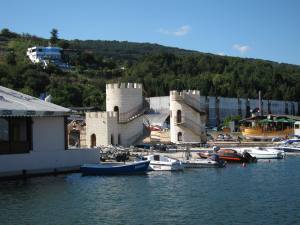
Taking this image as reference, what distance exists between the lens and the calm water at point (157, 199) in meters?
23.5

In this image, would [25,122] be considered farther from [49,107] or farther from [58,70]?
[58,70]

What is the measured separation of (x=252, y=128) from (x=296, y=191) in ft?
160

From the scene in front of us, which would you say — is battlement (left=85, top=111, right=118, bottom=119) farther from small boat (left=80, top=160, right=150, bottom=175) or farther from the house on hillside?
the house on hillside

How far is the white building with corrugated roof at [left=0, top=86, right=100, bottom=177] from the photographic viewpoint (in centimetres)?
3719

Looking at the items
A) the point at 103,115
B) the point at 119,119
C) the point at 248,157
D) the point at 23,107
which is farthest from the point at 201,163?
the point at 23,107

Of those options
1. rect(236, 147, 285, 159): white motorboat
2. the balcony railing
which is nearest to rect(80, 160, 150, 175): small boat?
the balcony railing

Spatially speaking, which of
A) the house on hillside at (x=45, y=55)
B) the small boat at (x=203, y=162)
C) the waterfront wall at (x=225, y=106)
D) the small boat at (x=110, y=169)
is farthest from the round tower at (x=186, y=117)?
the house on hillside at (x=45, y=55)

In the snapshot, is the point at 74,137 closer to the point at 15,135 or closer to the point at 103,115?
the point at 103,115

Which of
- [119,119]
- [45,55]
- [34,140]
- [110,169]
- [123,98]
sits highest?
[45,55]

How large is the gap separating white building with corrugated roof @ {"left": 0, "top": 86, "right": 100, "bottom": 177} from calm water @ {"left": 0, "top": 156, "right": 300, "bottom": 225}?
65.0 inches

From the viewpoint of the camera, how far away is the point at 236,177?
37.8m

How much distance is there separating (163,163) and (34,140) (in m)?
9.37

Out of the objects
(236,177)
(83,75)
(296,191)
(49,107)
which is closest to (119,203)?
(296,191)

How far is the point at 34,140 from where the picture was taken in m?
39.1
